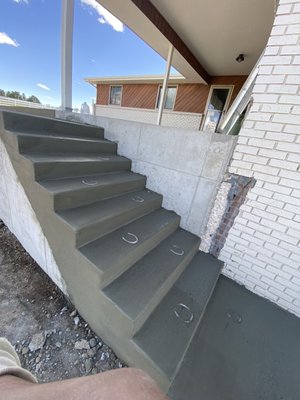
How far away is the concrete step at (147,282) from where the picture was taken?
3.98 ft

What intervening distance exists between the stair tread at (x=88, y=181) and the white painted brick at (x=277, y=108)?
1519 mm

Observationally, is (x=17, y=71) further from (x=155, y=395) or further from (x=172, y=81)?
(x=155, y=395)

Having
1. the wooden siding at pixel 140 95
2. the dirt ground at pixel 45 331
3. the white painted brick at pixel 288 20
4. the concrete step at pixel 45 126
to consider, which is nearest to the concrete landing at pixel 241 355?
the dirt ground at pixel 45 331

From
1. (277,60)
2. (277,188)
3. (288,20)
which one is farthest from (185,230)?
(288,20)

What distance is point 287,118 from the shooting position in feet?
4.80

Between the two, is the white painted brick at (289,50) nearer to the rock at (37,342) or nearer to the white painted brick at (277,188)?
the white painted brick at (277,188)

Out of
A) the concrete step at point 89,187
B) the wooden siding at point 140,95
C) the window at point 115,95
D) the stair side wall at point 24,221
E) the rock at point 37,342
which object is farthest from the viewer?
the window at point 115,95

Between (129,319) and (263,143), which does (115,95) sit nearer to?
(263,143)

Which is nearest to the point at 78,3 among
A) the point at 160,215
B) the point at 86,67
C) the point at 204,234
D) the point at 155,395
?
the point at 160,215

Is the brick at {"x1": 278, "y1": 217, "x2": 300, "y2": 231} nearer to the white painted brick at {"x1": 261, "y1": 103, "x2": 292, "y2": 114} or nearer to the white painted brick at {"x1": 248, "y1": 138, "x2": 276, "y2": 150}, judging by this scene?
the white painted brick at {"x1": 248, "y1": 138, "x2": 276, "y2": 150}

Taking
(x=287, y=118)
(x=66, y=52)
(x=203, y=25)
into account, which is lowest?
(x=287, y=118)

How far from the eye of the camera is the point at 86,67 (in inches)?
420

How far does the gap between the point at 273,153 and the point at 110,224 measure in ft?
5.34

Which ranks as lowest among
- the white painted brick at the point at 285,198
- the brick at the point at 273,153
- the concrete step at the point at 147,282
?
the concrete step at the point at 147,282
